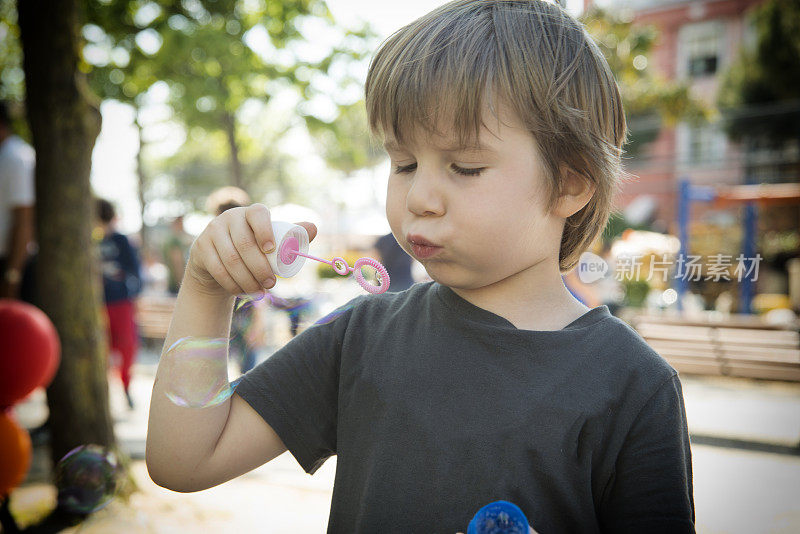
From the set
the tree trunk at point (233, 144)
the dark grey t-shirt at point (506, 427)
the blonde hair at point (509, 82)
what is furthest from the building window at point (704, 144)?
the dark grey t-shirt at point (506, 427)

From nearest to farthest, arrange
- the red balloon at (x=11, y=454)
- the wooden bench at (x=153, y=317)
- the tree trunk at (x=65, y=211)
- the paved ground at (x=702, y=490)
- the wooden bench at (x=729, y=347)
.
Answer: the wooden bench at (x=729, y=347) → the red balloon at (x=11, y=454) → the paved ground at (x=702, y=490) → the tree trunk at (x=65, y=211) → the wooden bench at (x=153, y=317)

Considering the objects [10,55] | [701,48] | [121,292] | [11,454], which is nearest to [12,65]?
[10,55]

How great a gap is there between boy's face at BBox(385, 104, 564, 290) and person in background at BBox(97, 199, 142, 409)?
4770mm

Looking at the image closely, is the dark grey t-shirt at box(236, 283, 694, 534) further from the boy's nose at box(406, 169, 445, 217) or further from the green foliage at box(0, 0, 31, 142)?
the green foliage at box(0, 0, 31, 142)

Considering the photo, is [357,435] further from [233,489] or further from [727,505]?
[233,489]

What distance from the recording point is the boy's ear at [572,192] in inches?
38.5

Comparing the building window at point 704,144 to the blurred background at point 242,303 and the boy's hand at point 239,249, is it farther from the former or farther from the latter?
the boy's hand at point 239,249

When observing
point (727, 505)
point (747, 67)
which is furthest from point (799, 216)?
point (747, 67)

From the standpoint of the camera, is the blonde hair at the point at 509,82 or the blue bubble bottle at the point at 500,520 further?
the blonde hair at the point at 509,82

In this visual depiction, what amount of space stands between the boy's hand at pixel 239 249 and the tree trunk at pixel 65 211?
2579 mm

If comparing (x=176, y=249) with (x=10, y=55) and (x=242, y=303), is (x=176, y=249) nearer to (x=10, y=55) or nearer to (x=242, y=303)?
(x=10, y=55)

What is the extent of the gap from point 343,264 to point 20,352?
2484 millimetres

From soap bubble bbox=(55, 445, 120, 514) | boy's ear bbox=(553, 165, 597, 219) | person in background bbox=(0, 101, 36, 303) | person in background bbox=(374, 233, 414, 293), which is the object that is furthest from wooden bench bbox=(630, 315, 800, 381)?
person in background bbox=(0, 101, 36, 303)

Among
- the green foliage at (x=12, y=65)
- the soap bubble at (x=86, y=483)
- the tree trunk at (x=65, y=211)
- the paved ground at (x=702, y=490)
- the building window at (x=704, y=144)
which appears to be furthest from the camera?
the building window at (x=704, y=144)
